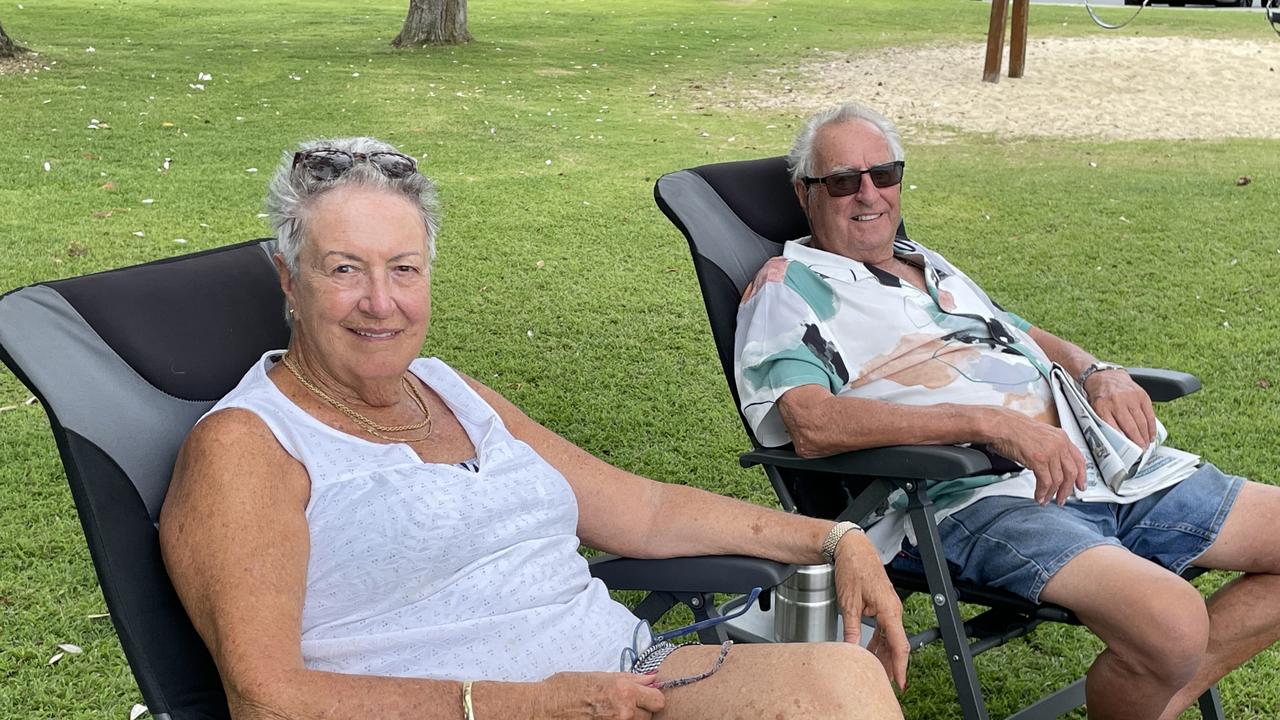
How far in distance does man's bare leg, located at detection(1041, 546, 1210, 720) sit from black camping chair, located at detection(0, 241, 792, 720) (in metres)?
0.73

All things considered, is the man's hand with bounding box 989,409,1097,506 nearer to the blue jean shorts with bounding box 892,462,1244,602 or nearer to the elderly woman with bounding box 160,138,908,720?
the blue jean shorts with bounding box 892,462,1244,602

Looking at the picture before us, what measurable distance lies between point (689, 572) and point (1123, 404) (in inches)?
58.7

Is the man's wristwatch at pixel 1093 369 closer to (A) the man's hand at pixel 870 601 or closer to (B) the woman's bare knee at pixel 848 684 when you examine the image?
(A) the man's hand at pixel 870 601

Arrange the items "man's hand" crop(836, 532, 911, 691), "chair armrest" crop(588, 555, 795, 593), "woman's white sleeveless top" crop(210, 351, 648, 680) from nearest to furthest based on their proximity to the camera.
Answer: "woman's white sleeveless top" crop(210, 351, 648, 680) < "man's hand" crop(836, 532, 911, 691) < "chair armrest" crop(588, 555, 795, 593)

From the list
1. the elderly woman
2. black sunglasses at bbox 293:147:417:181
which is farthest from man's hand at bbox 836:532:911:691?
black sunglasses at bbox 293:147:417:181

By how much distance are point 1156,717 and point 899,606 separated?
33.2 inches

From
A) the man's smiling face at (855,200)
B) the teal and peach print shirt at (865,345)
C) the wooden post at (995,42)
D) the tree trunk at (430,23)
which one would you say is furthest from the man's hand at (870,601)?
the tree trunk at (430,23)

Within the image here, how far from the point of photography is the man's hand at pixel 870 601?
2506mm

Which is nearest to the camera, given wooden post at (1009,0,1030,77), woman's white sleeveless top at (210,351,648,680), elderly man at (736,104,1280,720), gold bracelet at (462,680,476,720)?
gold bracelet at (462,680,476,720)

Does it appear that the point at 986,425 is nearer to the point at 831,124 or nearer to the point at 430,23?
the point at 831,124

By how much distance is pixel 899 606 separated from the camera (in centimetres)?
253

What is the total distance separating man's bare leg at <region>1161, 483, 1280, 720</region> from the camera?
10.1 ft

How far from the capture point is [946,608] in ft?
9.70

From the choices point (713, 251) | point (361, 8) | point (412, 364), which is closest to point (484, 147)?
point (713, 251)
